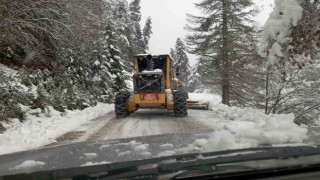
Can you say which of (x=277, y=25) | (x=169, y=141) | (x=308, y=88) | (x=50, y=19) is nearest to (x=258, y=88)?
(x=308, y=88)

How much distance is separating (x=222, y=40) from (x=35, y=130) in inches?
653

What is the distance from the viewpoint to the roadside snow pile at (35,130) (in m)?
9.35

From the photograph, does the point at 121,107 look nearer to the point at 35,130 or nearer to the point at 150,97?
the point at 150,97

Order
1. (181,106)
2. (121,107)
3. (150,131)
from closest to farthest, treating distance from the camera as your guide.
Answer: (150,131) → (181,106) → (121,107)

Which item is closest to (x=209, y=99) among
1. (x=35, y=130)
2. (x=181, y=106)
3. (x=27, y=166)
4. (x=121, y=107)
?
(x=181, y=106)

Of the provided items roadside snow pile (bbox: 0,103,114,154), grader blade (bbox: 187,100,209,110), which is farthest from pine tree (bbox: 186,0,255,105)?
roadside snow pile (bbox: 0,103,114,154)

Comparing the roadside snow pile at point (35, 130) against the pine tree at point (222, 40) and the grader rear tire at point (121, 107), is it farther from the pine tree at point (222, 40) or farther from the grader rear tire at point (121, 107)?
the pine tree at point (222, 40)

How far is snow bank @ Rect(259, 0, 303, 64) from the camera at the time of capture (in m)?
6.55

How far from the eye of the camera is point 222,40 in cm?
2594

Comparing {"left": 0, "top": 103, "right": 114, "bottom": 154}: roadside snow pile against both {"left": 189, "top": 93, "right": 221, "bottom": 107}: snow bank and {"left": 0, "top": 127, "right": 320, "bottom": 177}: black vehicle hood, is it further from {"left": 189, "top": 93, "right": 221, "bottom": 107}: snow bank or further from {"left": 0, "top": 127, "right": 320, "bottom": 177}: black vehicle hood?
{"left": 189, "top": 93, "right": 221, "bottom": 107}: snow bank

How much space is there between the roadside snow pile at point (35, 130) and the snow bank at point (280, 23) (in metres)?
5.47

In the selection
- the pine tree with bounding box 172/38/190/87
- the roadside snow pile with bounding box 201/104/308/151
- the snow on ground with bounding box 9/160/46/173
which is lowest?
the snow on ground with bounding box 9/160/46/173

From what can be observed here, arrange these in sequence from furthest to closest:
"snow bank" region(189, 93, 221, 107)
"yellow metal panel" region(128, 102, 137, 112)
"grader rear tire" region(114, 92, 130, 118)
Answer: "snow bank" region(189, 93, 221, 107) < "yellow metal panel" region(128, 102, 137, 112) < "grader rear tire" region(114, 92, 130, 118)

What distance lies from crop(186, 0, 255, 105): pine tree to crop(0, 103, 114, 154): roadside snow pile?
11320 mm
